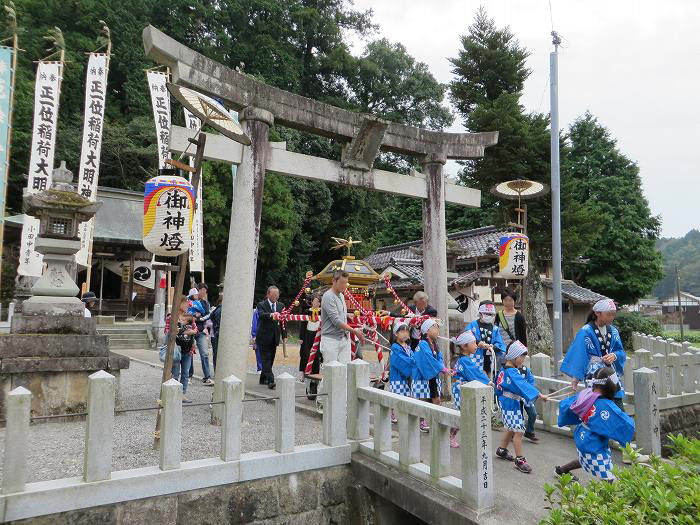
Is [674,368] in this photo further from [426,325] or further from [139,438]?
[139,438]

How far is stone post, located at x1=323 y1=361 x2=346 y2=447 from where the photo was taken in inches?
191

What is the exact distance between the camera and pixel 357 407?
16.7ft

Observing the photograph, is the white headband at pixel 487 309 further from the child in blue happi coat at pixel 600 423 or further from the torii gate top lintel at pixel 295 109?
the torii gate top lintel at pixel 295 109

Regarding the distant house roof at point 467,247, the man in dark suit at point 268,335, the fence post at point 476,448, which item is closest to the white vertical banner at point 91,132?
the man in dark suit at point 268,335

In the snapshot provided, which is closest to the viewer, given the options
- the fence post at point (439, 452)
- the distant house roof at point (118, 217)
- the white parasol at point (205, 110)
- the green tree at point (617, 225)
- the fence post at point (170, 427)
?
→ the fence post at point (170, 427)

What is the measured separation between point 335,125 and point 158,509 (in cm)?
619

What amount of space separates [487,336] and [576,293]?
20.2 meters

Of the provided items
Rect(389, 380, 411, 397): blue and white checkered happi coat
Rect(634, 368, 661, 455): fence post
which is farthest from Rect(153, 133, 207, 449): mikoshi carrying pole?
Rect(634, 368, 661, 455): fence post

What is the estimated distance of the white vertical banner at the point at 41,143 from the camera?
1535cm

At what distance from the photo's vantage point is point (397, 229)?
36469mm

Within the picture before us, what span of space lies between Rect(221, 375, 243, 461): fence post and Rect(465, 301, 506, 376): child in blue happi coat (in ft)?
10.1

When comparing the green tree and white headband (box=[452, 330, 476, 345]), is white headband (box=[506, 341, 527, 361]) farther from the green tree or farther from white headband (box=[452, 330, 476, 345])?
the green tree

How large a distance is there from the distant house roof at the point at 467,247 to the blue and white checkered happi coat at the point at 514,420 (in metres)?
13.9

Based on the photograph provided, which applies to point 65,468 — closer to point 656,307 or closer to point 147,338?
point 147,338
